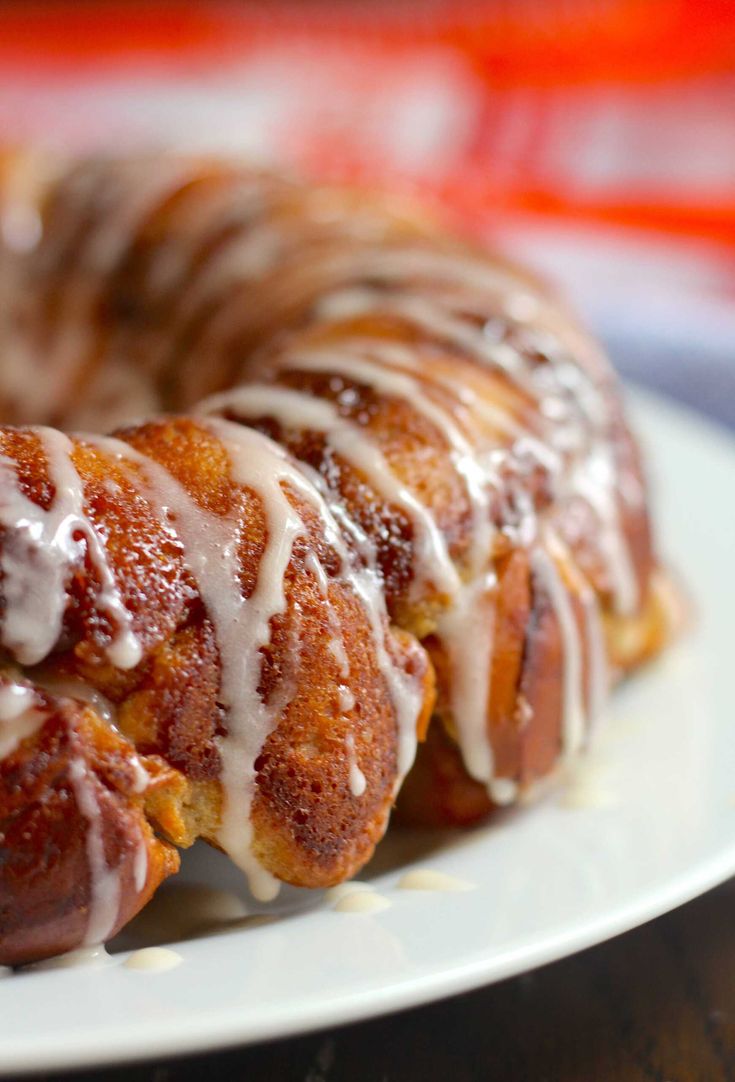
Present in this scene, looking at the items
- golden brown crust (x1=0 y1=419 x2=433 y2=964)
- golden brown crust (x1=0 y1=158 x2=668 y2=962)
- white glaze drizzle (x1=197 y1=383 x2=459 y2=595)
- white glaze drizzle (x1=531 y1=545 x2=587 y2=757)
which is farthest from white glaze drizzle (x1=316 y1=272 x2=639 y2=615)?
golden brown crust (x1=0 y1=419 x2=433 y2=964)

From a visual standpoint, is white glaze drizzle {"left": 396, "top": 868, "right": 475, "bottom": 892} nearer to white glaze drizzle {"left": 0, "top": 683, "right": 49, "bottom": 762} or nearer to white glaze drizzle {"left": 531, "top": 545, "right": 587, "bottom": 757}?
white glaze drizzle {"left": 531, "top": 545, "right": 587, "bottom": 757}

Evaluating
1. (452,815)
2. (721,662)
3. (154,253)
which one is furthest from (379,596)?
(154,253)

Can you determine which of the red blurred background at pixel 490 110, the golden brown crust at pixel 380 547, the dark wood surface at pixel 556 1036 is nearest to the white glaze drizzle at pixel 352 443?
the golden brown crust at pixel 380 547

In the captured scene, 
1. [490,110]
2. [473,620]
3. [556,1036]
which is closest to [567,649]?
[473,620]

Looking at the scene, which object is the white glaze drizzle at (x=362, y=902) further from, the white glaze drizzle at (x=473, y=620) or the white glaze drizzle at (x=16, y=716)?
the white glaze drizzle at (x=16, y=716)

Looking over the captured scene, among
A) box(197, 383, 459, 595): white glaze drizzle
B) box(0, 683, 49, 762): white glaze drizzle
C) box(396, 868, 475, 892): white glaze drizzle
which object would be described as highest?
box(197, 383, 459, 595): white glaze drizzle

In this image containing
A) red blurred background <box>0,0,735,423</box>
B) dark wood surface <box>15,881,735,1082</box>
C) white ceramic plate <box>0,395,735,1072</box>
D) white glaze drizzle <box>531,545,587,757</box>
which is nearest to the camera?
white ceramic plate <box>0,395,735,1072</box>

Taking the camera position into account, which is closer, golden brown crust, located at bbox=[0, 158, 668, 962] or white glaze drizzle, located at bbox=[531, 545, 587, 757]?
golden brown crust, located at bbox=[0, 158, 668, 962]

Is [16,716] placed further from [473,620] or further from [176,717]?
[473,620]

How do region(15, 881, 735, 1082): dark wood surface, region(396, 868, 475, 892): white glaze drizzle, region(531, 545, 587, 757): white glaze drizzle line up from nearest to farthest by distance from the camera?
region(15, 881, 735, 1082): dark wood surface, region(396, 868, 475, 892): white glaze drizzle, region(531, 545, 587, 757): white glaze drizzle
